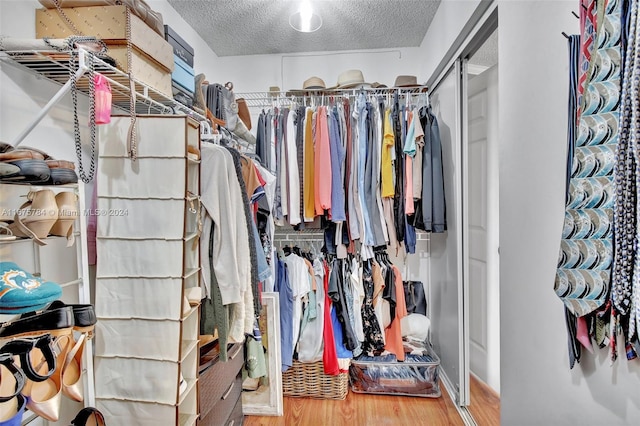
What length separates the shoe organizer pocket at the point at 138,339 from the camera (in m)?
1.13

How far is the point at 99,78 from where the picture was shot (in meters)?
1.01

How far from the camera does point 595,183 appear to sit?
702mm

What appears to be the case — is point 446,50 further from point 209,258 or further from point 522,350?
point 209,258

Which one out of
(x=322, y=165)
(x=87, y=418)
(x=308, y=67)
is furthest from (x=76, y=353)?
(x=308, y=67)

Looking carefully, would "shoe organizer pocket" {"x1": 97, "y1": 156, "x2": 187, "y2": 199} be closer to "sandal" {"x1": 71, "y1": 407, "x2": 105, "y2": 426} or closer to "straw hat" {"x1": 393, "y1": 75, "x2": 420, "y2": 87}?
"sandal" {"x1": 71, "y1": 407, "x2": 105, "y2": 426}

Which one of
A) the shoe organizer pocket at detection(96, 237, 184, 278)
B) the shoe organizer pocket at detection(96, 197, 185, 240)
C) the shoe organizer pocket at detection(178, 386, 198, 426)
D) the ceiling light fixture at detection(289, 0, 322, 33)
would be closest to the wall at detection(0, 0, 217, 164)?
the shoe organizer pocket at detection(96, 197, 185, 240)

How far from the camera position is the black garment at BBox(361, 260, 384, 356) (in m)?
2.21

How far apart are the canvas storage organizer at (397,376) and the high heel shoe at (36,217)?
1.87 metres

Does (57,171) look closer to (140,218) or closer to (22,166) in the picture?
(22,166)

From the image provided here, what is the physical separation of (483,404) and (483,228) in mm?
1032

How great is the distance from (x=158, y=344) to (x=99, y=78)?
0.90m

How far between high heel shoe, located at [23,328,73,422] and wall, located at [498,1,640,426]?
130 cm

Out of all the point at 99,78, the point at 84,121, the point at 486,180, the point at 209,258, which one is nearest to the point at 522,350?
the point at 486,180

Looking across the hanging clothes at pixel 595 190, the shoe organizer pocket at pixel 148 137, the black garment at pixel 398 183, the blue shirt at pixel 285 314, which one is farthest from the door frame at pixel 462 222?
the shoe organizer pocket at pixel 148 137
